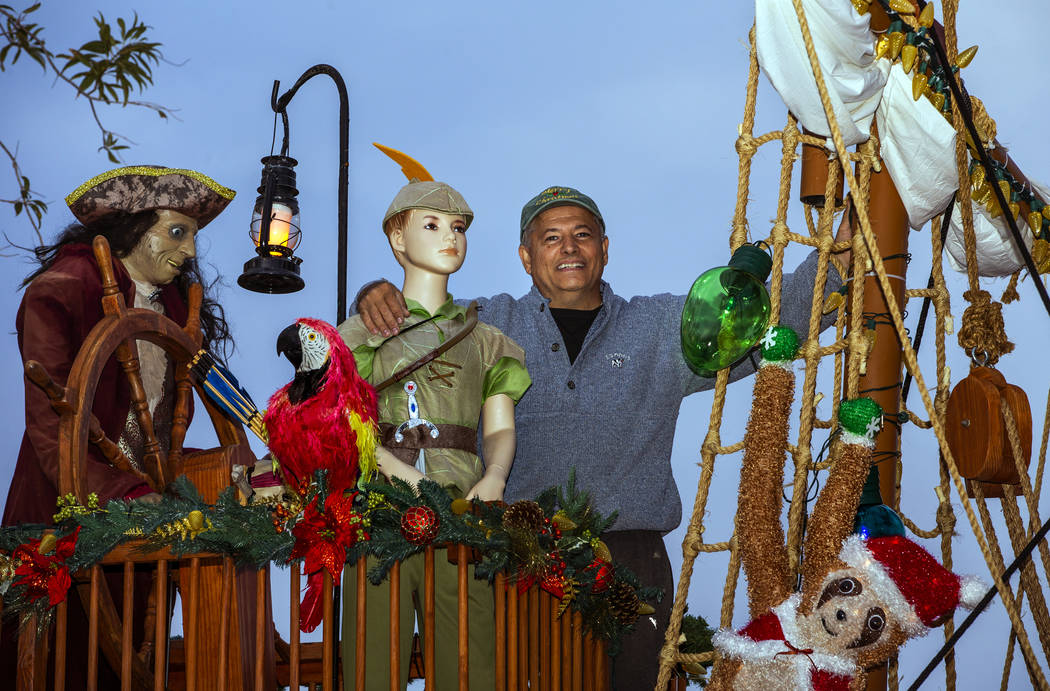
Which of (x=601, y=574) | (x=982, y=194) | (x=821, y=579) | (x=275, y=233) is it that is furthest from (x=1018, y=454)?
(x=275, y=233)

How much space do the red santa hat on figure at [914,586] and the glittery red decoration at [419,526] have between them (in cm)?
79

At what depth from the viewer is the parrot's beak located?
2.44 m

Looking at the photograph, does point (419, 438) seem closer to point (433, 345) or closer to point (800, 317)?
point (433, 345)

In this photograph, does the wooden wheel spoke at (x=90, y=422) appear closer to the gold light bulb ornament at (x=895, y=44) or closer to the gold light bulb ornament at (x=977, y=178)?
the gold light bulb ornament at (x=895, y=44)

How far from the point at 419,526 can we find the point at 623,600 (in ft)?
1.92

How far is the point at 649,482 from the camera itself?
117 inches

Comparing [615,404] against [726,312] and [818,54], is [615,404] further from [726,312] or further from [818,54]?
[818,54]

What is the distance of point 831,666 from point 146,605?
1683 mm

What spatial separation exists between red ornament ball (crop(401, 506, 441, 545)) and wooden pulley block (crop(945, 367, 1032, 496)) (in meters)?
1.21

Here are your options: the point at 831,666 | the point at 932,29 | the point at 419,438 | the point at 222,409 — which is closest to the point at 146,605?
the point at 222,409

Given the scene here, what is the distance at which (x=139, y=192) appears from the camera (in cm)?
299

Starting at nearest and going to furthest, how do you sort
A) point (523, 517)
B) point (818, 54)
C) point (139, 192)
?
point (523, 517) < point (818, 54) < point (139, 192)

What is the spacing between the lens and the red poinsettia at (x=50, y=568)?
7.11 feet

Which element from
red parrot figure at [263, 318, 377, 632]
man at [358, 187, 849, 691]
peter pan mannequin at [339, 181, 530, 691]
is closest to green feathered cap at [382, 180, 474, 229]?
peter pan mannequin at [339, 181, 530, 691]
